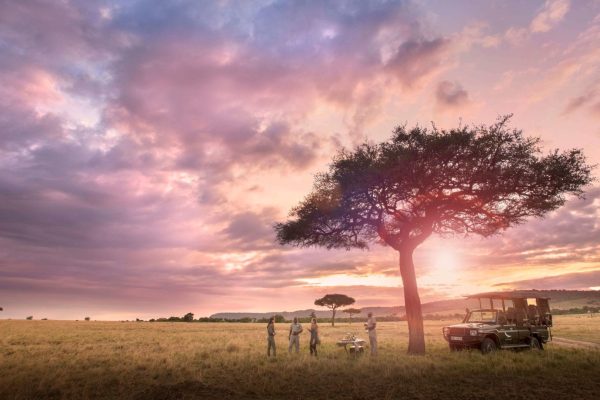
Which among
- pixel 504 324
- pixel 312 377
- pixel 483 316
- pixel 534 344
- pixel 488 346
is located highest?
pixel 483 316

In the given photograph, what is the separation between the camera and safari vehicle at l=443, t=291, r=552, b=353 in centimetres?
2266

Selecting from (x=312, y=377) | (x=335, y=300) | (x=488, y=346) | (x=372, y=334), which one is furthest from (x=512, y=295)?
(x=335, y=300)

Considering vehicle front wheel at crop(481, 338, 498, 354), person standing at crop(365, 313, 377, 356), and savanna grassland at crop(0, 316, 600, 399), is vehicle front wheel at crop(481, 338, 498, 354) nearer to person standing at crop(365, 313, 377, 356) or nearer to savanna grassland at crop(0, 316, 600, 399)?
savanna grassland at crop(0, 316, 600, 399)

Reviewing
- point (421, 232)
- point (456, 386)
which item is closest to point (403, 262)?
point (421, 232)

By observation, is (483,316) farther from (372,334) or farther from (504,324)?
(372,334)

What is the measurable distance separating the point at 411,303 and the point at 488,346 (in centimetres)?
433

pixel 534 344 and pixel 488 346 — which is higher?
pixel 488 346

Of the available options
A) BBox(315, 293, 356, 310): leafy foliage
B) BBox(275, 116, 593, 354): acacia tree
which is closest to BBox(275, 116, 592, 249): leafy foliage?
BBox(275, 116, 593, 354): acacia tree

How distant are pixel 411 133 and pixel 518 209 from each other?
743cm

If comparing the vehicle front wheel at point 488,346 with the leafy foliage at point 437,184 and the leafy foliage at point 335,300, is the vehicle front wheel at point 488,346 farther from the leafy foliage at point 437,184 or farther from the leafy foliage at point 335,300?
the leafy foliage at point 335,300

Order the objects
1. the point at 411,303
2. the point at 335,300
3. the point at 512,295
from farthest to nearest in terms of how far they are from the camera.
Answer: the point at 335,300 → the point at 512,295 → the point at 411,303

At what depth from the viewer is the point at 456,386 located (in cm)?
1491

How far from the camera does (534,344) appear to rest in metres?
24.8

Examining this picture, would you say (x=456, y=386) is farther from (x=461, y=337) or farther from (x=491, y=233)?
(x=491, y=233)
